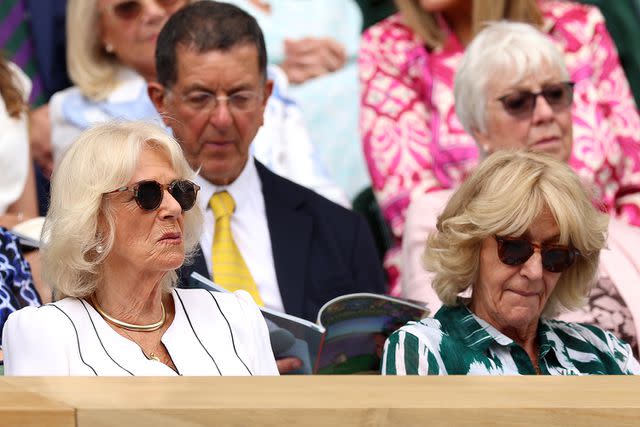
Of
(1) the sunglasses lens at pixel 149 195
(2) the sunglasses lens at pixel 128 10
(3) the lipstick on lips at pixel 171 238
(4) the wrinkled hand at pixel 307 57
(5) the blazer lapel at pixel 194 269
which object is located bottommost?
(4) the wrinkled hand at pixel 307 57

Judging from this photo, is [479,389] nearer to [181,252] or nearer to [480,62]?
[181,252]

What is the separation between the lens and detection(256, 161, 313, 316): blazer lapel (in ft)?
13.5

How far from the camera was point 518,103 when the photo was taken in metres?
4.48

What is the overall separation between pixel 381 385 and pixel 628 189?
2887mm

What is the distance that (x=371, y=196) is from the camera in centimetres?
549

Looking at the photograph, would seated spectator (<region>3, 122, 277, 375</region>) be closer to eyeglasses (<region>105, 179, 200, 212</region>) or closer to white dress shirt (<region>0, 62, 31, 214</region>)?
eyeglasses (<region>105, 179, 200, 212</region>)

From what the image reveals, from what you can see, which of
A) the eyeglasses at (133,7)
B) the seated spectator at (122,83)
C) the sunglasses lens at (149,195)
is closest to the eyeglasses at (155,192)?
the sunglasses lens at (149,195)

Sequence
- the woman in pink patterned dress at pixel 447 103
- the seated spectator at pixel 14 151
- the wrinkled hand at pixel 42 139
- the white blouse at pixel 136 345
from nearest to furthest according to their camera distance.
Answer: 1. the white blouse at pixel 136 345
2. the seated spectator at pixel 14 151
3. the woman in pink patterned dress at pixel 447 103
4. the wrinkled hand at pixel 42 139

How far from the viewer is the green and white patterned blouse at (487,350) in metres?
3.29

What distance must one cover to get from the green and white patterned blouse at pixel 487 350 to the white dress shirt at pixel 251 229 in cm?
76

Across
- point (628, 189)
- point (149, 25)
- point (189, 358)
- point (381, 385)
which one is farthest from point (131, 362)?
point (628, 189)

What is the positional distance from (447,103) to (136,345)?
7.24 ft

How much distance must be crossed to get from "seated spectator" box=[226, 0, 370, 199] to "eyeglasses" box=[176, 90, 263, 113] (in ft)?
5.12

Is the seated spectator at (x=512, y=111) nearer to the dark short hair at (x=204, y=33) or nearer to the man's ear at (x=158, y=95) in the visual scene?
the dark short hair at (x=204, y=33)
